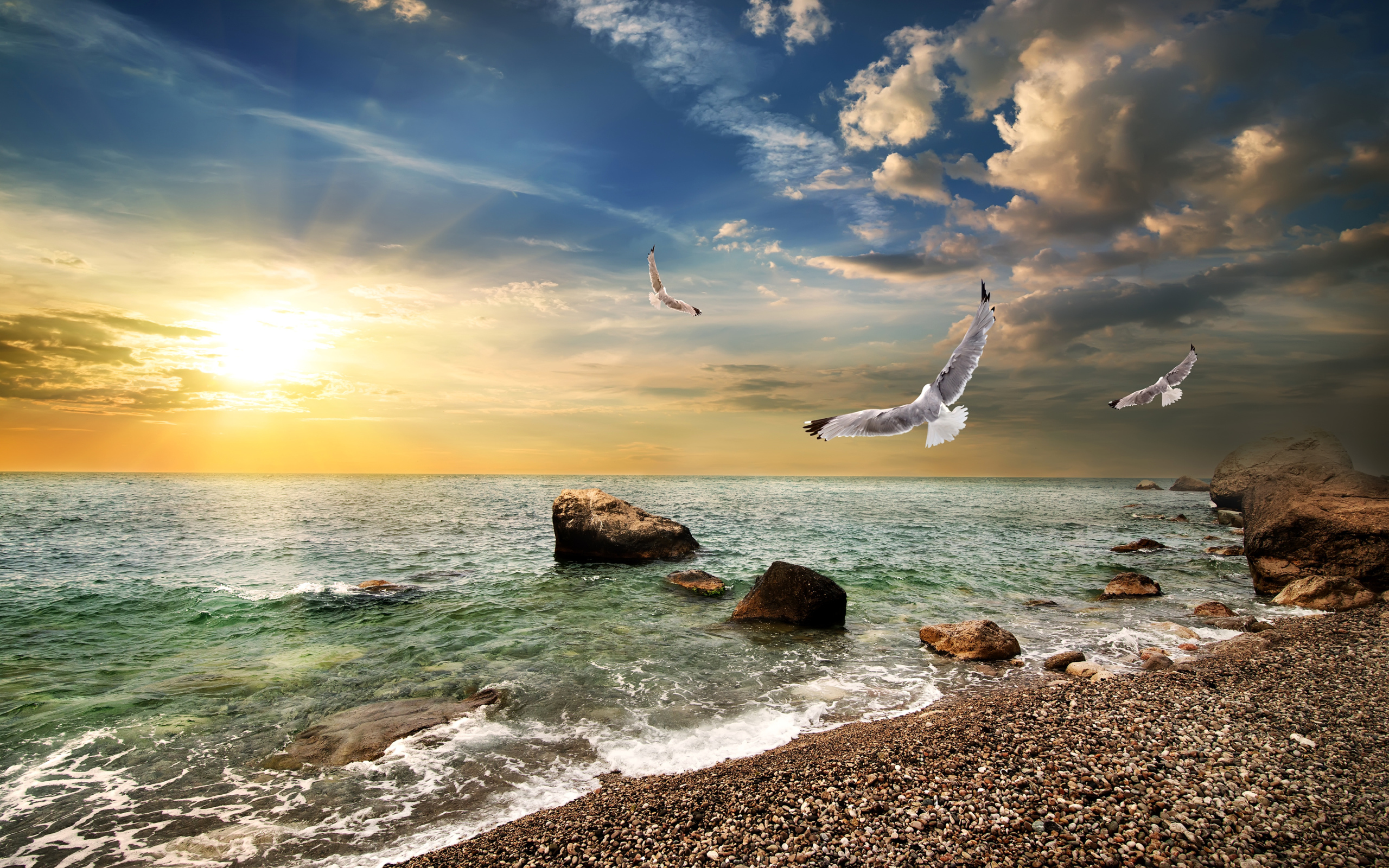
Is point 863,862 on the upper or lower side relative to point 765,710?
upper

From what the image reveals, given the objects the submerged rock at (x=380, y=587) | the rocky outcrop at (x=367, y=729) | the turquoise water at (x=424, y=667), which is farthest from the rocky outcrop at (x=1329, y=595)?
the submerged rock at (x=380, y=587)

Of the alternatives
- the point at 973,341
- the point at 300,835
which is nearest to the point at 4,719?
the point at 300,835

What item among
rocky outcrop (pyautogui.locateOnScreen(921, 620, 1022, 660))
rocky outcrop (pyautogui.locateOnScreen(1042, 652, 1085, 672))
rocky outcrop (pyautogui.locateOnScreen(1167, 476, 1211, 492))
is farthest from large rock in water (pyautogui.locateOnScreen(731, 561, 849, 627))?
rocky outcrop (pyautogui.locateOnScreen(1167, 476, 1211, 492))

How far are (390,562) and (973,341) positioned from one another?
25.3m

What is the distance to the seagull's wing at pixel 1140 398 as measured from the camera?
962 centimetres

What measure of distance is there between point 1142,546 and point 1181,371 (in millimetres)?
23661

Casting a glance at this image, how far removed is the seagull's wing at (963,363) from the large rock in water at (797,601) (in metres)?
8.71

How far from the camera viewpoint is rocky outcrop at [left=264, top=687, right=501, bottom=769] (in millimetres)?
7789

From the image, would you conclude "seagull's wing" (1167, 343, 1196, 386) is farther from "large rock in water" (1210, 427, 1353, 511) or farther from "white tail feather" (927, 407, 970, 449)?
"large rock in water" (1210, 427, 1353, 511)

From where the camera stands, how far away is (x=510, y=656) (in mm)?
11930

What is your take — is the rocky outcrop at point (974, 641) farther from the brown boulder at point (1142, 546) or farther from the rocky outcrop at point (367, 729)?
the brown boulder at point (1142, 546)

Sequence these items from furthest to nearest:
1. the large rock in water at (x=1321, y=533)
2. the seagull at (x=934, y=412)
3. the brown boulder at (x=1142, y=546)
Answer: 1. the brown boulder at (x=1142, y=546)
2. the large rock in water at (x=1321, y=533)
3. the seagull at (x=934, y=412)

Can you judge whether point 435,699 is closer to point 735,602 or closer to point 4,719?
point 4,719

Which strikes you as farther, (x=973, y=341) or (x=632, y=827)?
(x=973, y=341)
